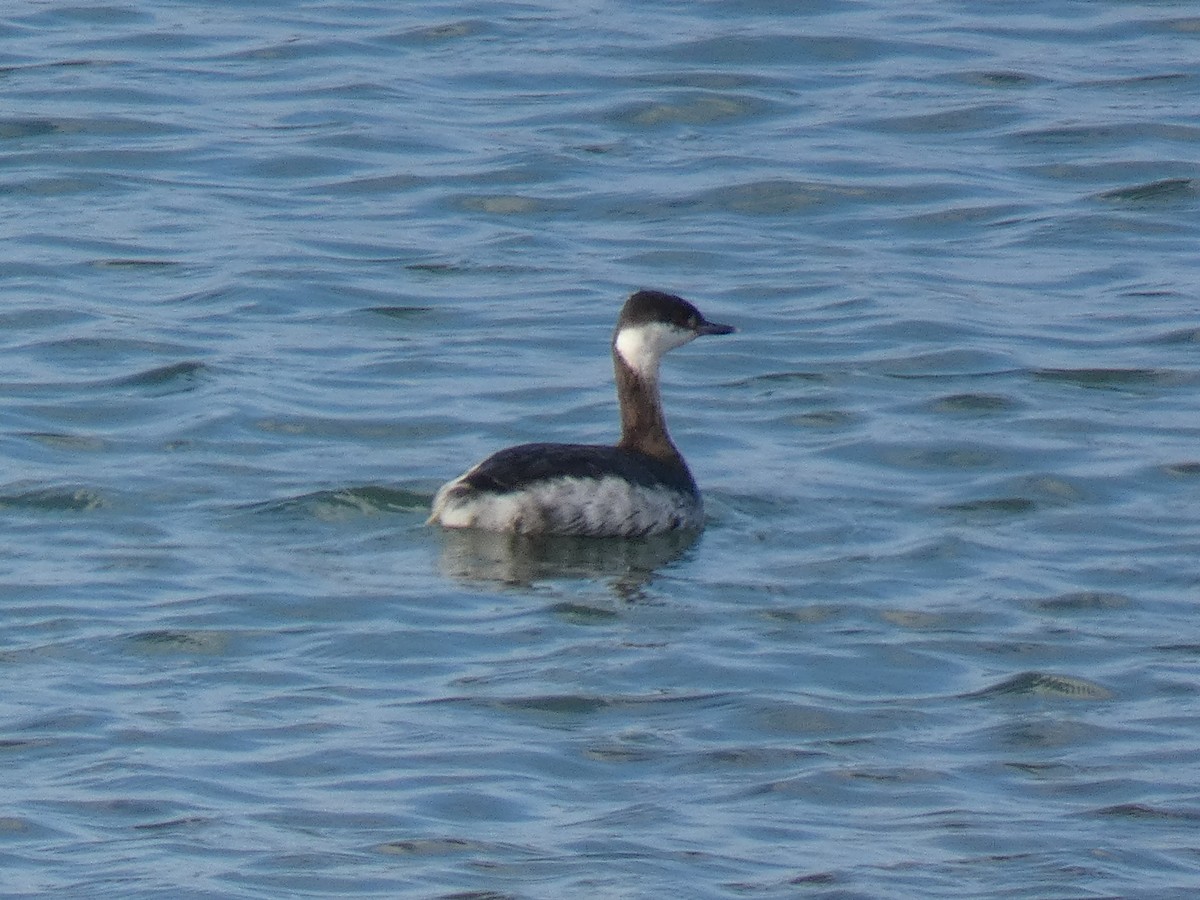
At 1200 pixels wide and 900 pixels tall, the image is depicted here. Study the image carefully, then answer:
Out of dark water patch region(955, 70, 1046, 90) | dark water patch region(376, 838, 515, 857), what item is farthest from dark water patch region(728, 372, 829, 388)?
dark water patch region(376, 838, 515, 857)

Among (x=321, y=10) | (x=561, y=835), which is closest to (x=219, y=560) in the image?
(x=561, y=835)

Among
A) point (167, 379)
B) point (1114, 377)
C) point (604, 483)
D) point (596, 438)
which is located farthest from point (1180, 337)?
point (167, 379)

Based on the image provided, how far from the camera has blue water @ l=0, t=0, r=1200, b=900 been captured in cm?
784

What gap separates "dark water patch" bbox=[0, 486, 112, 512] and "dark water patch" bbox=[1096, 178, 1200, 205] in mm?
Result: 7067

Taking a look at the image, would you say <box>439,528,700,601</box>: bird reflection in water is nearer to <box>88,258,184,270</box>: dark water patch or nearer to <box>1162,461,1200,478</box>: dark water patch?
<box>1162,461,1200,478</box>: dark water patch

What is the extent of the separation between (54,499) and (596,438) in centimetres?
248

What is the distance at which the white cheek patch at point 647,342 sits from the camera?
11.9 m

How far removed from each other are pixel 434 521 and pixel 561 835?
3351 millimetres

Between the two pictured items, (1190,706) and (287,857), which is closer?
(287,857)

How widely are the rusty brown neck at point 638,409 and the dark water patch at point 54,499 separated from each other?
2116 mm

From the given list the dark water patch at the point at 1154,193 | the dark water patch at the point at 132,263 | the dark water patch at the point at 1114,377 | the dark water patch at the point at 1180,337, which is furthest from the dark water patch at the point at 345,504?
the dark water patch at the point at 1154,193

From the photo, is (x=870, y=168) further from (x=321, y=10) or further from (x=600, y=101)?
(x=321, y=10)

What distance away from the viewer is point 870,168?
1661 cm

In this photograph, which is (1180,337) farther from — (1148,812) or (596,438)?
(1148,812)
